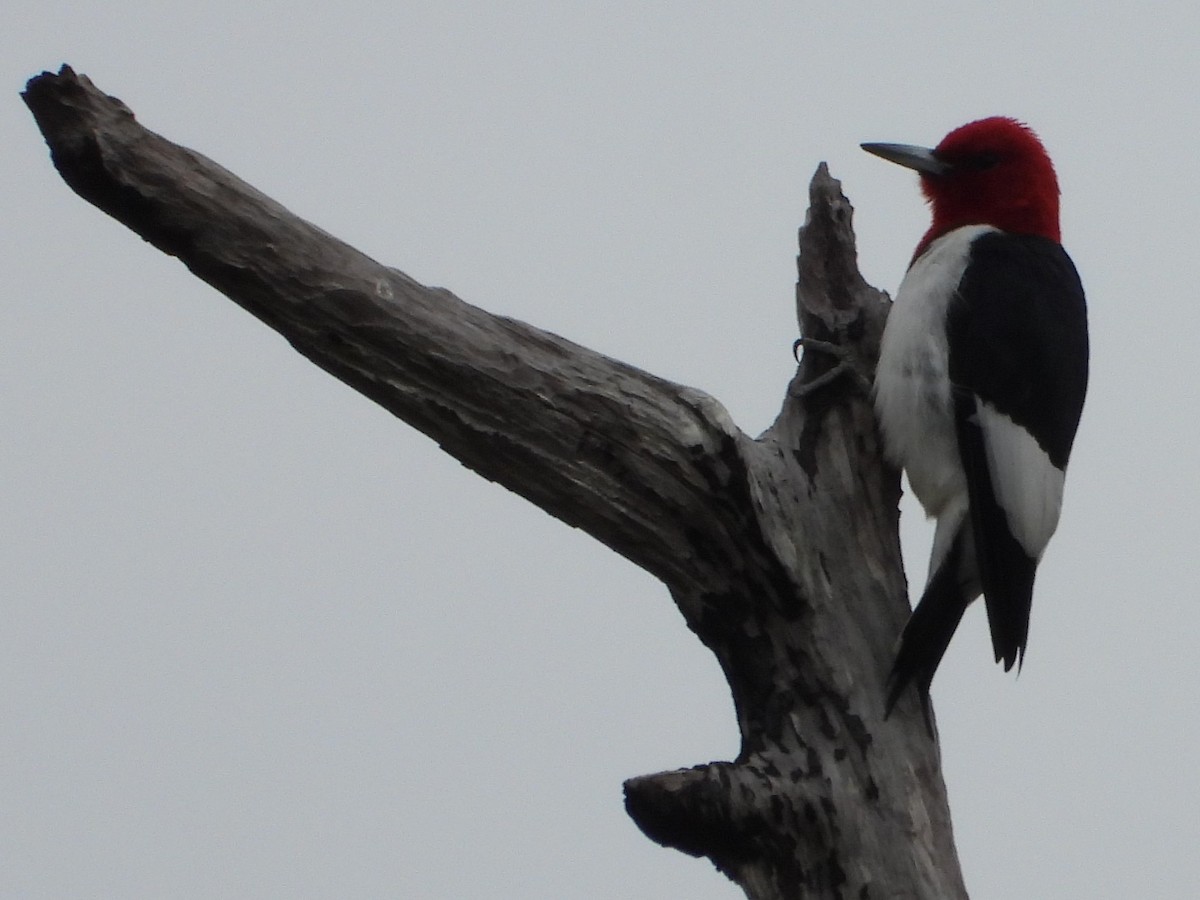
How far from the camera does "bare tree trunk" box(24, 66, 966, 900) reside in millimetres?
2340

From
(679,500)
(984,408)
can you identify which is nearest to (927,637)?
(679,500)

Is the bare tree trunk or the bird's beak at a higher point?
the bird's beak

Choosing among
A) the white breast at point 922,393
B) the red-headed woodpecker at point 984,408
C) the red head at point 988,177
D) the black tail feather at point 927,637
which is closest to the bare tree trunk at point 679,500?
the black tail feather at point 927,637

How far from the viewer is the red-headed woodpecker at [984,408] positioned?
2.96 metres

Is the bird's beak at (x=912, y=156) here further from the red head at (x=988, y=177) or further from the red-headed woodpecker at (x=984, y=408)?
the red-headed woodpecker at (x=984, y=408)

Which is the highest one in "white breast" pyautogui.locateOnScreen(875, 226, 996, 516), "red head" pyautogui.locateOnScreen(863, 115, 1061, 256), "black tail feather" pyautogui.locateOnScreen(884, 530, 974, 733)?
"red head" pyautogui.locateOnScreen(863, 115, 1061, 256)

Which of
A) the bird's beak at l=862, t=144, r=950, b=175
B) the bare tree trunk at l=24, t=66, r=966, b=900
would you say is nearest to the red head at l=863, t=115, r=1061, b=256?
the bird's beak at l=862, t=144, r=950, b=175

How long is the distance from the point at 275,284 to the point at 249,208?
0.43 ft

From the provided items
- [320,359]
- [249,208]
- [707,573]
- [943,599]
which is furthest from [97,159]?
[943,599]

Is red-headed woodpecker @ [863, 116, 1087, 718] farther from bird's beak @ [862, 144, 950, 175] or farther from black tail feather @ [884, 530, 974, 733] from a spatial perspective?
bird's beak @ [862, 144, 950, 175]

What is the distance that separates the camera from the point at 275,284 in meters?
2.40

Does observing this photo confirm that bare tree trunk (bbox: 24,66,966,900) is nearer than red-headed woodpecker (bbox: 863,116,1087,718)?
Yes

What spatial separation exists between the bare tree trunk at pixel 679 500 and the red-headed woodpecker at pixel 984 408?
18 centimetres

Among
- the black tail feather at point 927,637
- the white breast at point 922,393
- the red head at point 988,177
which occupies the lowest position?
the black tail feather at point 927,637
